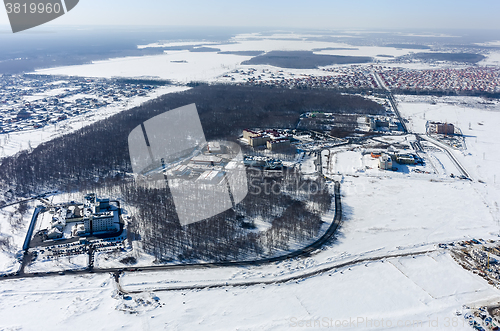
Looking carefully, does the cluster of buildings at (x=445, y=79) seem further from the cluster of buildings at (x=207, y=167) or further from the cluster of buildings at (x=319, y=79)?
the cluster of buildings at (x=207, y=167)

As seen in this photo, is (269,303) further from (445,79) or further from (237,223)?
(445,79)

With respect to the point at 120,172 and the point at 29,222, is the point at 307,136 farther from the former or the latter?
the point at 29,222

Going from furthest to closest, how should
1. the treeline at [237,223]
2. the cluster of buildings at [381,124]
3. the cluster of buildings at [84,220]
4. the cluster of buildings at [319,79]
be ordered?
the cluster of buildings at [319,79], the cluster of buildings at [381,124], the cluster of buildings at [84,220], the treeline at [237,223]

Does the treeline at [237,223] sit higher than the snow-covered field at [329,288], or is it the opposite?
the treeline at [237,223]

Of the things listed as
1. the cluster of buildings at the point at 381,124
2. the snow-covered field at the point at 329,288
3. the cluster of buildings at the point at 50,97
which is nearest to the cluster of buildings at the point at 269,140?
the snow-covered field at the point at 329,288

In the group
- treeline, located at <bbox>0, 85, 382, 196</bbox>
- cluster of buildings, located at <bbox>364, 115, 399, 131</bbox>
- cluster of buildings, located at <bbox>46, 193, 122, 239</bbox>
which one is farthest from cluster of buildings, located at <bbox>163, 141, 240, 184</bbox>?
cluster of buildings, located at <bbox>364, 115, 399, 131</bbox>

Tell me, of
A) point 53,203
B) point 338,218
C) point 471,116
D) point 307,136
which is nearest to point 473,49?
point 471,116

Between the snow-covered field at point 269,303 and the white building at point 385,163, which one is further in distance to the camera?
the white building at point 385,163

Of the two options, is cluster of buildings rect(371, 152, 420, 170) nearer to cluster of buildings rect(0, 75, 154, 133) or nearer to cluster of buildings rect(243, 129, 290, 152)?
cluster of buildings rect(243, 129, 290, 152)
